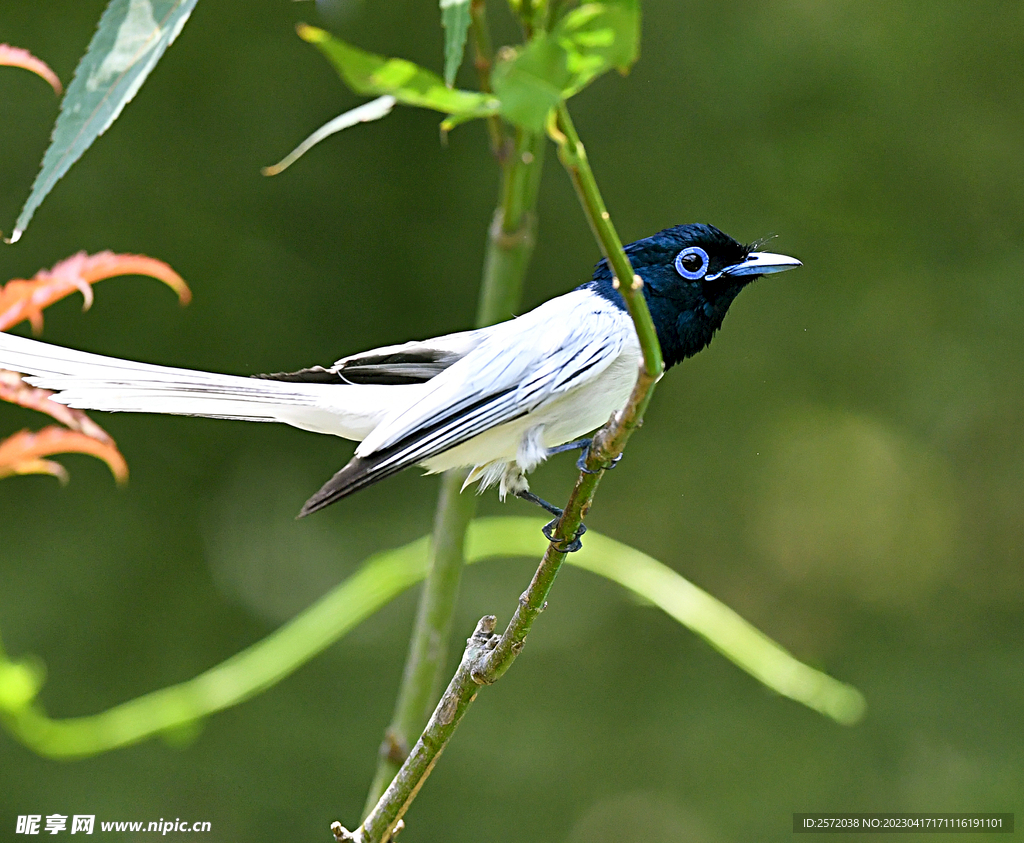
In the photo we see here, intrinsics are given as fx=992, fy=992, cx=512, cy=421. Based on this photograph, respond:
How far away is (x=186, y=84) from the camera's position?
1.71 m

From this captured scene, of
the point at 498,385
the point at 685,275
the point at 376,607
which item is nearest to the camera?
the point at 498,385

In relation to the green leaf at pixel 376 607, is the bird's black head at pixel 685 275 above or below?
above

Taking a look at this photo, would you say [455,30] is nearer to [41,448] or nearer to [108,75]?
[108,75]

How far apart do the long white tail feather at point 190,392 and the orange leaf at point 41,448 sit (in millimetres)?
34

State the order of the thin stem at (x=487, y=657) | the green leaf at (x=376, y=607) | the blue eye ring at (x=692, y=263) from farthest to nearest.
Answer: the green leaf at (x=376, y=607), the blue eye ring at (x=692, y=263), the thin stem at (x=487, y=657)

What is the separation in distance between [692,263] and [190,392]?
36 centimetres

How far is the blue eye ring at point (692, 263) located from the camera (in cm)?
72

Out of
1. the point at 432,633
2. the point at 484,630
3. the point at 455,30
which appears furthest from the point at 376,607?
the point at 455,30

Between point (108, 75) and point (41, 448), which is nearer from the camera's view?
point (108, 75)

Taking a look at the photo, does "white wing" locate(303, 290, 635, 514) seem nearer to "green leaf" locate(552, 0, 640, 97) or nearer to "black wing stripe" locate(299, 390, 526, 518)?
"black wing stripe" locate(299, 390, 526, 518)

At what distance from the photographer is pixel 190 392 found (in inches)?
23.3

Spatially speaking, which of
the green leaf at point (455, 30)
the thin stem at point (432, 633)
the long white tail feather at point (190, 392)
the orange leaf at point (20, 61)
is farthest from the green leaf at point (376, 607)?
the green leaf at point (455, 30)

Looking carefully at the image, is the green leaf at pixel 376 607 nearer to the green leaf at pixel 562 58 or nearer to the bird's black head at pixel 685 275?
the bird's black head at pixel 685 275

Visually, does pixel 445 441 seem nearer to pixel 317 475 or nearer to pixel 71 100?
pixel 71 100
